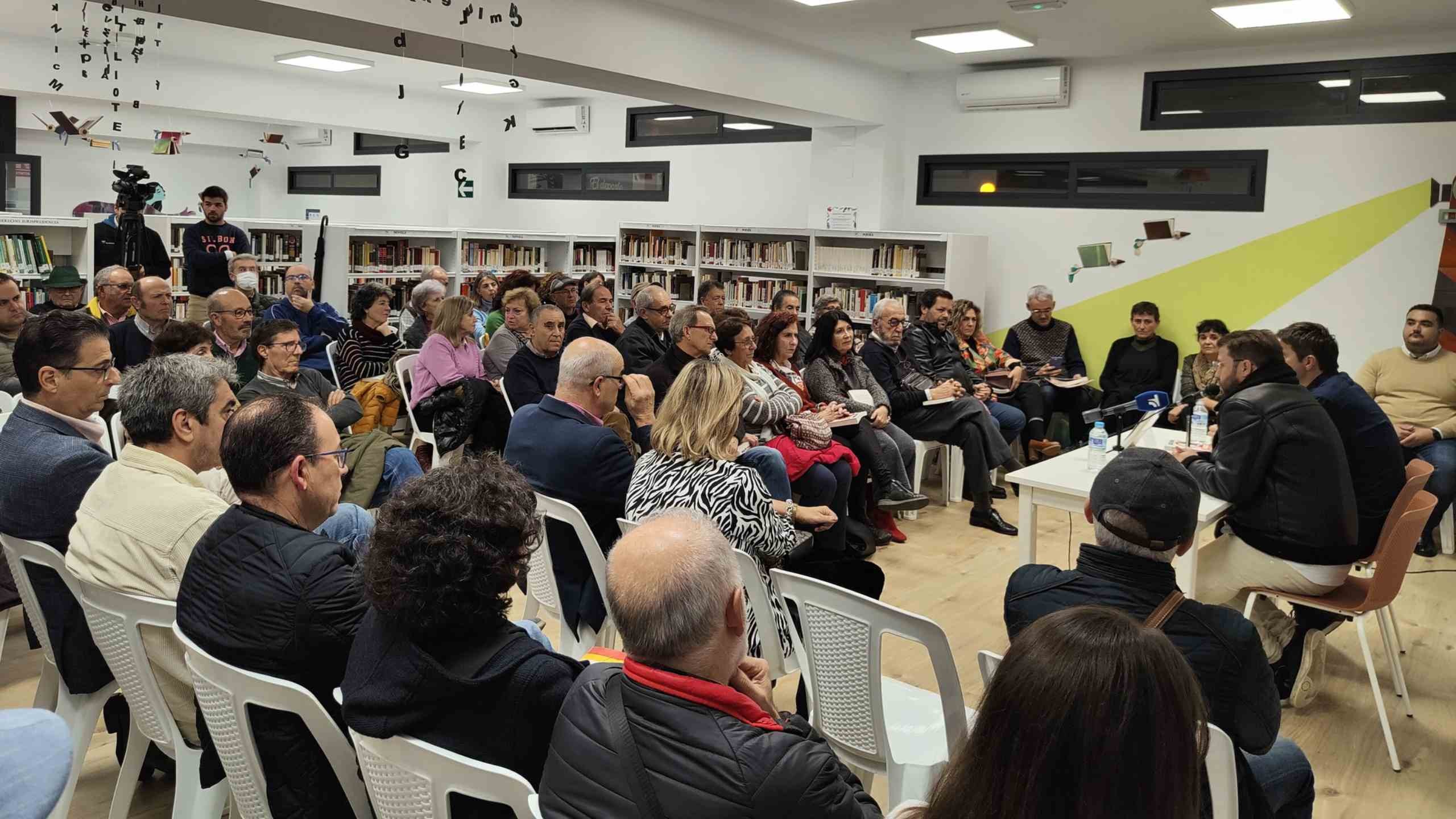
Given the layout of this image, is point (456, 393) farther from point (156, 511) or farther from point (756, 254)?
point (756, 254)

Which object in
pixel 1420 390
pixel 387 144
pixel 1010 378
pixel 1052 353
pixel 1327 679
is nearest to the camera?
pixel 1327 679

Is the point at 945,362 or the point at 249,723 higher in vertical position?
the point at 945,362

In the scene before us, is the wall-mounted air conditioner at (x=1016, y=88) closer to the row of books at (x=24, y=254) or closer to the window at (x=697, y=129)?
the window at (x=697, y=129)

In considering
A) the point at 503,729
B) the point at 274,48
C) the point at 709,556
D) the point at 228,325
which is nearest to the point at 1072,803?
the point at 709,556

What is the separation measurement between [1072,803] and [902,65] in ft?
28.0

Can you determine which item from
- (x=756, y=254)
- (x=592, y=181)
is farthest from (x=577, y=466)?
(x=592, y=181)

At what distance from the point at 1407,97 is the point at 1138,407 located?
2.81 m

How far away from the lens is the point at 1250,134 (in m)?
7.69

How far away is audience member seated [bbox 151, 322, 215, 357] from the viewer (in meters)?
4.11

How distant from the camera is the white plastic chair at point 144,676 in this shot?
2.22m

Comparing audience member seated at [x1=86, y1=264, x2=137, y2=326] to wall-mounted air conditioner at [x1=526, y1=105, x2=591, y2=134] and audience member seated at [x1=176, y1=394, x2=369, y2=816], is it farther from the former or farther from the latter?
wall-mounted air conditioner at [x1=526, y1=105, x2=591, y2=134]

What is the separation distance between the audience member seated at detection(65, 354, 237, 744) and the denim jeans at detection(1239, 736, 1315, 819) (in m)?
2.35

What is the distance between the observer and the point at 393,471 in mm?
3584

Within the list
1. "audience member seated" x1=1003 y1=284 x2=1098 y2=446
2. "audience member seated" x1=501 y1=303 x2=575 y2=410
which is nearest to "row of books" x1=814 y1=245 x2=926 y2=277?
"audience member seated" x1=1003 y1=284 x2=1098 y2=446
